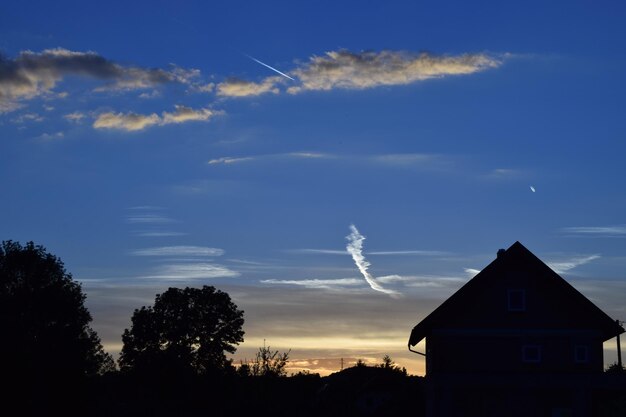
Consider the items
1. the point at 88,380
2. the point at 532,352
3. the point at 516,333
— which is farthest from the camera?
the point at 88,380

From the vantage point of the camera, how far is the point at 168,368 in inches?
4011

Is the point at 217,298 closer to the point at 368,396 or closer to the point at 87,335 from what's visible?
the point at 87,335

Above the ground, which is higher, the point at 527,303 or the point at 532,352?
the point at 527,303

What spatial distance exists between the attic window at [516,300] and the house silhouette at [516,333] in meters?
0.05

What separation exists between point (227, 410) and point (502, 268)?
2474 cm

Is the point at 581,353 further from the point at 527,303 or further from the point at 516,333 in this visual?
the point at 527,303

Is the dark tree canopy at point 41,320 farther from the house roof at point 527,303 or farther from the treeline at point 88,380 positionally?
the house roof at point 527,303

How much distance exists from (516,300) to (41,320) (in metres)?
41.4

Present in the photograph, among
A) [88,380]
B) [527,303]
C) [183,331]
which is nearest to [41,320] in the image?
[88,380]

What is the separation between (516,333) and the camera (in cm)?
4781

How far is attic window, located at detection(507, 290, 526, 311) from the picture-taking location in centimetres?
4816

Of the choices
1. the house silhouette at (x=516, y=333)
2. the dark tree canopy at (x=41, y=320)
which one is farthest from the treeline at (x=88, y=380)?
the house silhouette at (x=516, y=333)

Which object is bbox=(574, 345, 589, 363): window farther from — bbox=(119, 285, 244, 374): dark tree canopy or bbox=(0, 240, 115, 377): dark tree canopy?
bbox=(119, 285, 244, 374): dark tree canopy

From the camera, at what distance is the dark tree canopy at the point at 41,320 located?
71188mm
